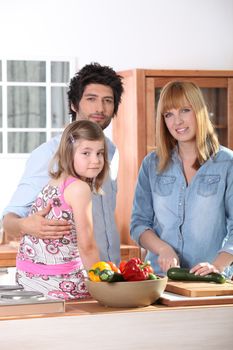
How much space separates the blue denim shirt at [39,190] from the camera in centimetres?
336

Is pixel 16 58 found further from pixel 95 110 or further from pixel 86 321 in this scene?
pixel 86 321

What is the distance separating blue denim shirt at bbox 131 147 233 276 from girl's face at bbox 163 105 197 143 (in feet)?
0.51

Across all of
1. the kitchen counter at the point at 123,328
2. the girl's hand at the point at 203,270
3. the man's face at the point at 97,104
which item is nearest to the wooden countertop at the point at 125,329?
the kitchen counter at the point at 123,328

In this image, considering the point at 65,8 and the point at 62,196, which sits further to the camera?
the point at 65,8

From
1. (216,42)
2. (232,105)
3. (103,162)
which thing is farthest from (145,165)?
(216,42)

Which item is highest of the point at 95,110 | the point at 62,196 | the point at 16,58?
the point at 16,58

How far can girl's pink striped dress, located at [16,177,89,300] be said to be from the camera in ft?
9.21

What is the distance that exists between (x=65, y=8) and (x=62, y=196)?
3312mm

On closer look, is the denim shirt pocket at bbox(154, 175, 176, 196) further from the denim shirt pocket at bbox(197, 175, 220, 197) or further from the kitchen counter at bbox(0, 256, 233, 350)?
the kitchen counter at bbox(0, 256, 233, 350)

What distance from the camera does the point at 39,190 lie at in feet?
11.0

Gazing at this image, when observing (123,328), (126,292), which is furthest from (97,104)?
(123,328)

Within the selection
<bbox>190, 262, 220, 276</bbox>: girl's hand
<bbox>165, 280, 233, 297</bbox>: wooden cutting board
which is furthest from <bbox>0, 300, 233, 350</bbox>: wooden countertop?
<bbox>190, 262, 220, 276</bbox>: girl's hand

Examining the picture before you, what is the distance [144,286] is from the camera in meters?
2.53

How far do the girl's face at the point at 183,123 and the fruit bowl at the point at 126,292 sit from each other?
0.86m
